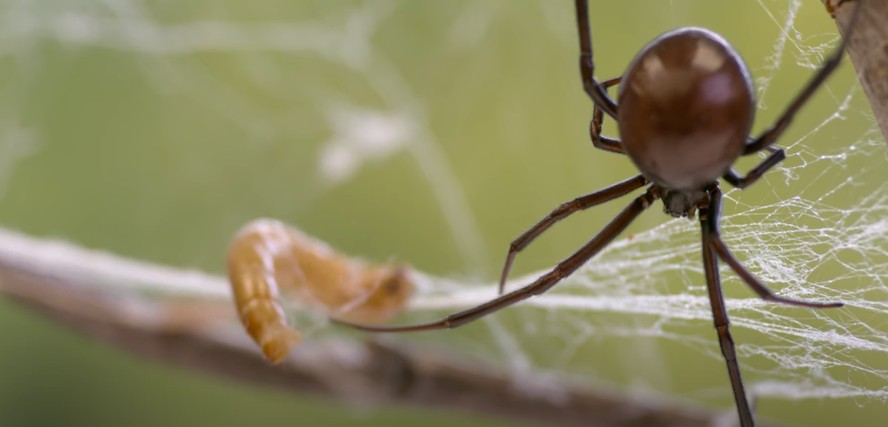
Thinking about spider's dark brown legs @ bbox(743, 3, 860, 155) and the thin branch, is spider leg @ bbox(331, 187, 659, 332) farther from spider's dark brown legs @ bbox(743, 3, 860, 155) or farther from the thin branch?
the thin branch

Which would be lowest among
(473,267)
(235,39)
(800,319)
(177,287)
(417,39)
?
(800,319)

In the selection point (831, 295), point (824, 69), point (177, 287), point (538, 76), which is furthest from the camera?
point (538, 76)

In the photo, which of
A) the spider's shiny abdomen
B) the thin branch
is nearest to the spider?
the spider's shiny abdomen

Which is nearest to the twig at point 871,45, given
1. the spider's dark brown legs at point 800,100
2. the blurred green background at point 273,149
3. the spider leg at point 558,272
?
the spider's dark brown legs at point 800,100

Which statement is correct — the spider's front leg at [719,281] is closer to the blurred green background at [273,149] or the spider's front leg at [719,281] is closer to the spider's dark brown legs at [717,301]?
the spider's dark brown legs at [717,301]

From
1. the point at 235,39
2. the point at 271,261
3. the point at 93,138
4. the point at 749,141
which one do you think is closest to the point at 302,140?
the point at 235,39

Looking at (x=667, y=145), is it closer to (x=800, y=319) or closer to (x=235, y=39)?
(x=800, y=319)
